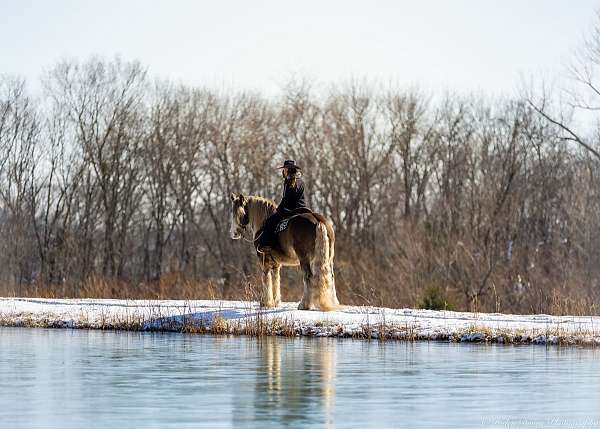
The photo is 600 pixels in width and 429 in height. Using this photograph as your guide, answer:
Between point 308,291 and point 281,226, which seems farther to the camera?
point 281,226

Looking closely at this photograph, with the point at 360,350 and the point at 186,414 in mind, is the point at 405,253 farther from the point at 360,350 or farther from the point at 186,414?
the point at 186,414

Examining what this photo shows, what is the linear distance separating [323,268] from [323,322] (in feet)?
4.89

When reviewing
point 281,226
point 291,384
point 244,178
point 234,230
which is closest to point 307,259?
point 281,226

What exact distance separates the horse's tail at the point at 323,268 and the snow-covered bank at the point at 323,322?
38cm

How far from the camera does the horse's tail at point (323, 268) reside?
2286cm

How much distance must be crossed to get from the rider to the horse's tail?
32.0 inches

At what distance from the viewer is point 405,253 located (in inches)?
1569

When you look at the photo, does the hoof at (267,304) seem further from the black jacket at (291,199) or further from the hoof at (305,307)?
the black jacket at (291,199)

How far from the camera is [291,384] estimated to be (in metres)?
13.3

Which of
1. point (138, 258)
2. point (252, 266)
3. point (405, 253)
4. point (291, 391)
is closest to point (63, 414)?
point (291, 391)

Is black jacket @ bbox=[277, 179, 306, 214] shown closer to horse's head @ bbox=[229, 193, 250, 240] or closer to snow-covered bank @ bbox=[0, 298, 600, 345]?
horse's head @ bbox=[229, 193, 250, 240]

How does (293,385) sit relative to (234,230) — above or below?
below

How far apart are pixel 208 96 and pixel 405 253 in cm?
1882

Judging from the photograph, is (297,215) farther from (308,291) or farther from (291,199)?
(308,291)
